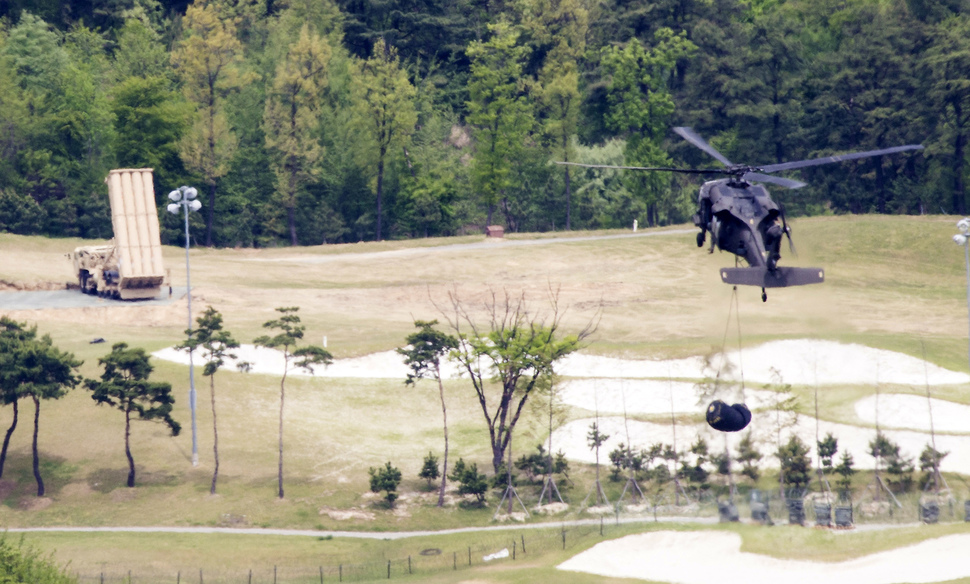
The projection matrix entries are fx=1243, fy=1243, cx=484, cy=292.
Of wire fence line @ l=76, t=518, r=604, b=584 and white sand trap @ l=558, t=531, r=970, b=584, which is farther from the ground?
white sand trap @ l=558, t=531, r=970, b=584

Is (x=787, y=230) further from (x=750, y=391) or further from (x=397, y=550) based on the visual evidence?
(x=750, y=391)

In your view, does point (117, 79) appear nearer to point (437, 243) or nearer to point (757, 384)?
point (437, 243)

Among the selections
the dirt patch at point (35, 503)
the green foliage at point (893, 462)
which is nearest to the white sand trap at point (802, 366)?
the green foliage at point (893, 462)

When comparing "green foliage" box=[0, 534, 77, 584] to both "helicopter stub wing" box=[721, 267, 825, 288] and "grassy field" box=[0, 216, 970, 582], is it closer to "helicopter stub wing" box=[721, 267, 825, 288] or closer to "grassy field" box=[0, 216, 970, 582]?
"grassy field" box=[0, 216, 970, 582]

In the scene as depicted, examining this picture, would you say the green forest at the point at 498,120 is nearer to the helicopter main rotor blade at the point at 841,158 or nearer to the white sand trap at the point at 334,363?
the white sand trap at the point at 334,363

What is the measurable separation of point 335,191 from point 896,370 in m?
74.2

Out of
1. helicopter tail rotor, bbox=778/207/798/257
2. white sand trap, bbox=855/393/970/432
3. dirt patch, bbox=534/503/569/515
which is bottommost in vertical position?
dirt patch, bbox=534/503/569/515

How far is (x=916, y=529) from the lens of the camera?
173ft

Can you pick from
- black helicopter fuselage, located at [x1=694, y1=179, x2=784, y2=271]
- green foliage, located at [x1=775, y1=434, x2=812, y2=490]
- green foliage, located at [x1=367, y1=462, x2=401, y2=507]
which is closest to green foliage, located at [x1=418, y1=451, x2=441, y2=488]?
green foliage, located at [x1=367, y1=462, x2=401, y2=507]

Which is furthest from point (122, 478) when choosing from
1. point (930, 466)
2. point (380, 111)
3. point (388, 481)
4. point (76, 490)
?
point (380, 111)

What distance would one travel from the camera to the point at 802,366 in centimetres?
6981

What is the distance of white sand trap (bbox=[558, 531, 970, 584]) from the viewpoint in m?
48.4

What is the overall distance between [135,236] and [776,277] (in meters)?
61.0

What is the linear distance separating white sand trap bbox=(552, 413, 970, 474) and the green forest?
59035 mm
